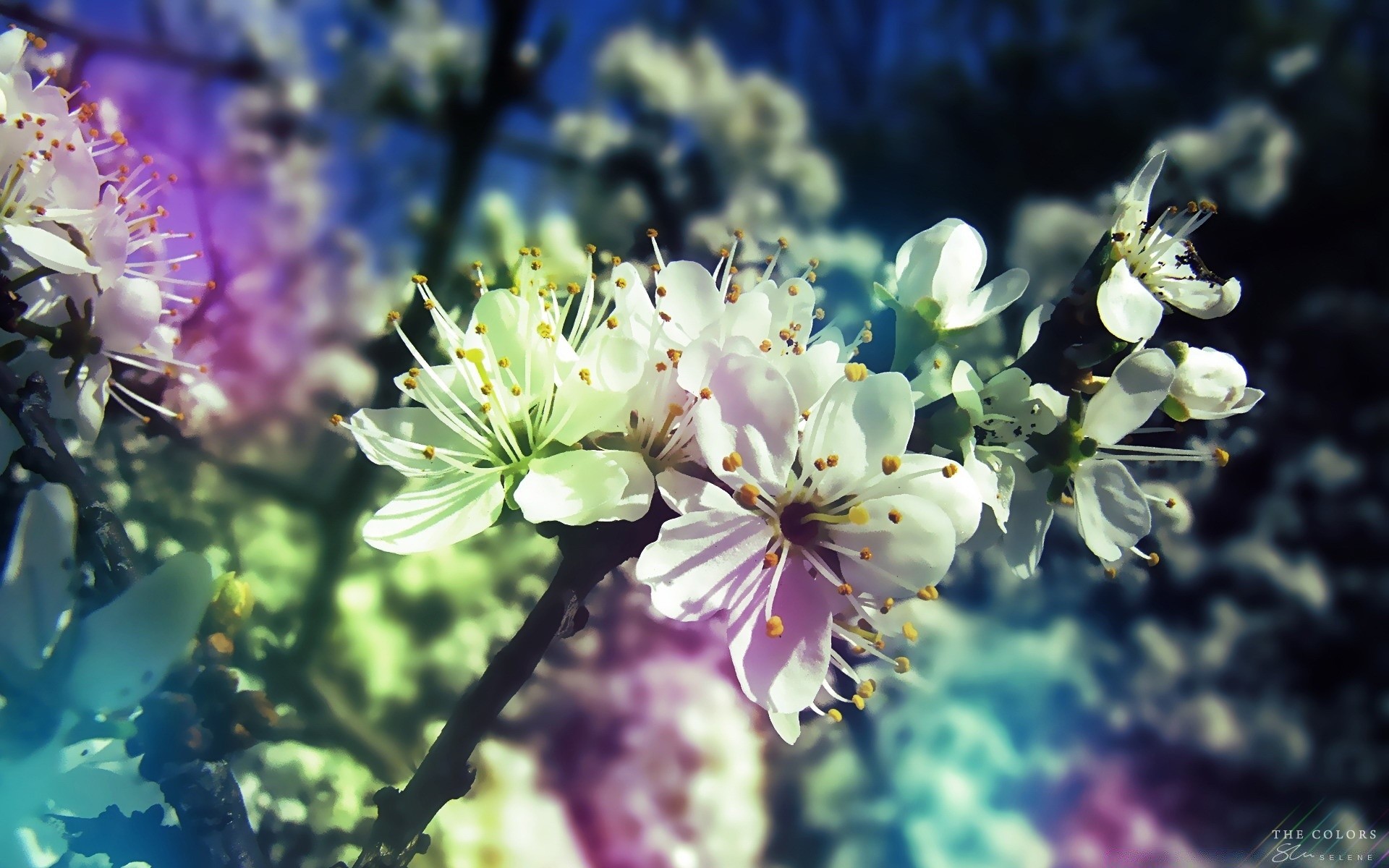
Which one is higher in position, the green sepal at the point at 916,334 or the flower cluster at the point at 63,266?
the flower cluster at the point at 63,266

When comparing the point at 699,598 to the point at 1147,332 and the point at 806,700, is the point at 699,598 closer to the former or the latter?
the point at 806,700

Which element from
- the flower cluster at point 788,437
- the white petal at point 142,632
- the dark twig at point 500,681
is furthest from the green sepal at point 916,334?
the white petal at point 142,632

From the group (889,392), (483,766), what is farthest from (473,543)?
(889,392)

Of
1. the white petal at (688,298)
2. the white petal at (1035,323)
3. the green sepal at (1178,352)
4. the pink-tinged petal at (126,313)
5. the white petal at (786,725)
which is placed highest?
the pink-tinged petal at (126,313)

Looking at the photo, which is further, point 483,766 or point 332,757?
point 483,766

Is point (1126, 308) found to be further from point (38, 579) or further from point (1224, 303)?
point (38, 579)

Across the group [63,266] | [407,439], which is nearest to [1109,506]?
[407,439]

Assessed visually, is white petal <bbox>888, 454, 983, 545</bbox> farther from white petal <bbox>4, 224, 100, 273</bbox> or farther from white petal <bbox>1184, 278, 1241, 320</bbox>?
white petal <bbox>4, 224, 100, 273</bbox>

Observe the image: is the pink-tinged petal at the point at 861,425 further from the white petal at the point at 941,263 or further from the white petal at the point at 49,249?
the white petal at the point at 49,249
